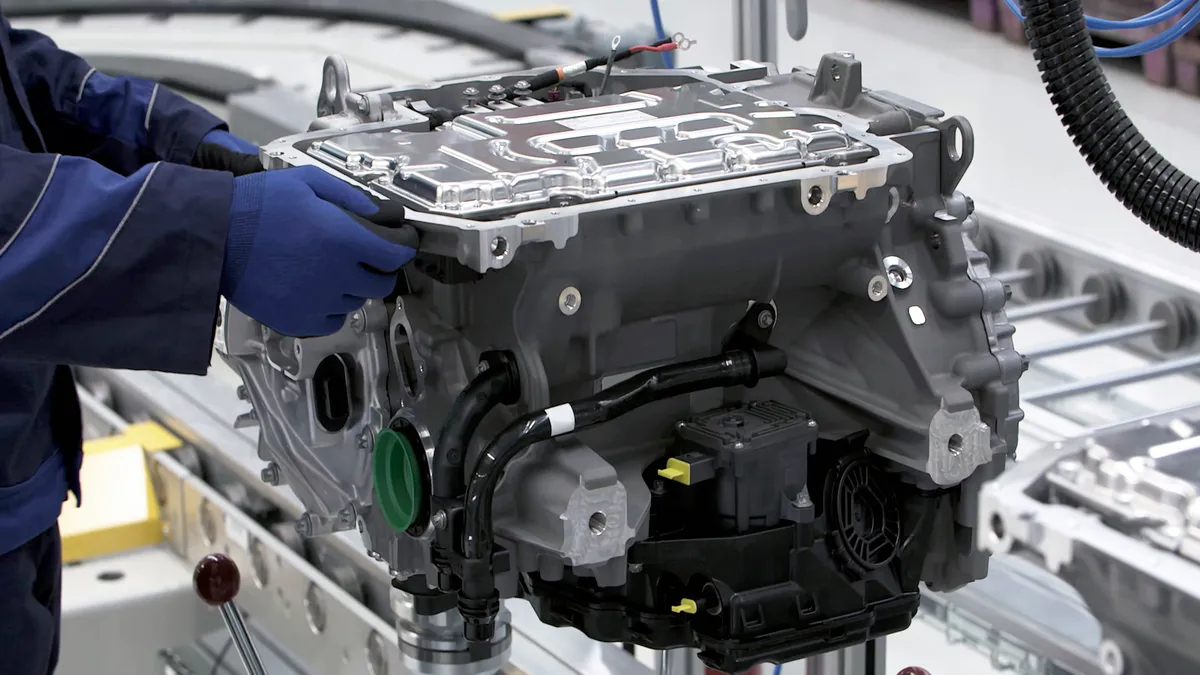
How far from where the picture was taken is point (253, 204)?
1.38 meters

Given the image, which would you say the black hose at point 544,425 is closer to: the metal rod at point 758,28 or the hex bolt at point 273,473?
the hex bolt at point 273,473

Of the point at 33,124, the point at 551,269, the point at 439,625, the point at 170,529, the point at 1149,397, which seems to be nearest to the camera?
the point at 551,269

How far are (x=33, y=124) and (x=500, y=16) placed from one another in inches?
152

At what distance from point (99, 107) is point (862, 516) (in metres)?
1.15

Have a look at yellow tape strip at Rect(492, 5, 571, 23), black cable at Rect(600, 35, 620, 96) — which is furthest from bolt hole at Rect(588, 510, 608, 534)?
yellow tape strip at Rect(492, 5, 571, 23)

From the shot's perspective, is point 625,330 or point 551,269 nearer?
point 551,269

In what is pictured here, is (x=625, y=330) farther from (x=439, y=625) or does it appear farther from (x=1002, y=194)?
(x=1002, y=194)

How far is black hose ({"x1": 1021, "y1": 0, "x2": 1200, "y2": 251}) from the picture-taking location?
1.67 metres

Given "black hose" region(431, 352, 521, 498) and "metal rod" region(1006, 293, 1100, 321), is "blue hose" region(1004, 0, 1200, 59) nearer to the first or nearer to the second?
"metal rod" region(1006, 293, 1100, 321)

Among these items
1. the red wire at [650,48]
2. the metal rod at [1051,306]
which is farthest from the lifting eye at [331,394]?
the metal rod at [1051,306]

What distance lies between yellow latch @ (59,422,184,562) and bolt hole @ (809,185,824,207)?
4.90 ft

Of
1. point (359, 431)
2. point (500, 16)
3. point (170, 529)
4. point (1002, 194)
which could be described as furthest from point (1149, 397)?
point (500, 16)

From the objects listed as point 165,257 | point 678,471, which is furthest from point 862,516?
point 165,257

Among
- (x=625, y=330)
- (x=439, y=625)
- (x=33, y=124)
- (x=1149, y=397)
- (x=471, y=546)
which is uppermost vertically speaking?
(x=33, y=124)
